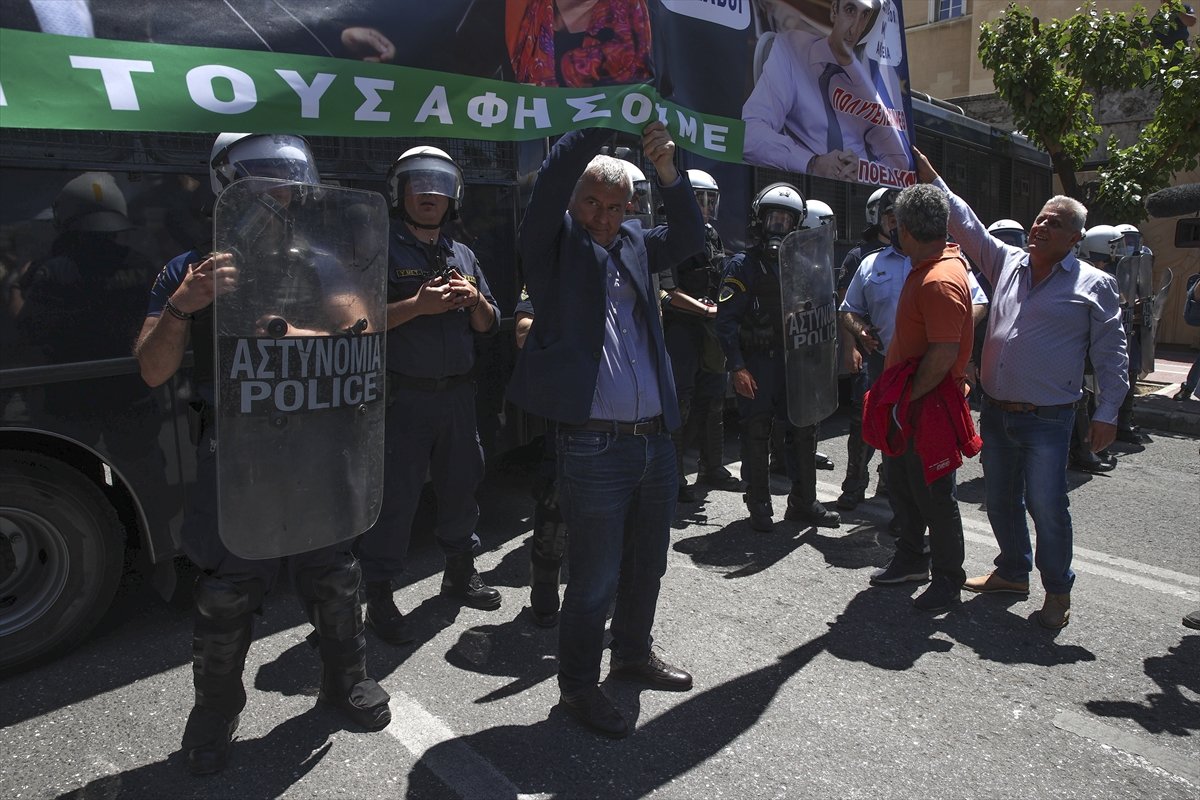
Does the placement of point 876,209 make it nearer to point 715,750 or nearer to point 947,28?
point 715,750

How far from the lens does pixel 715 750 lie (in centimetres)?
301

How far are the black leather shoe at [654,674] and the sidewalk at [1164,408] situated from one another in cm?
757

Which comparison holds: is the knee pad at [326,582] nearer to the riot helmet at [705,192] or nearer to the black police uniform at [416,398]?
the black police uniform at [416,398]

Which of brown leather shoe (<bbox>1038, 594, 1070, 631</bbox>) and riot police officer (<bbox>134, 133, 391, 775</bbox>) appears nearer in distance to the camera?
riot police officer (<bbox>134, 133, 391, 775</bbox>)

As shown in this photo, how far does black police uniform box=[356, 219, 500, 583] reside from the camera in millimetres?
3703

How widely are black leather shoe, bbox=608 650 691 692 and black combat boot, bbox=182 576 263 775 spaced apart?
4.52 feet

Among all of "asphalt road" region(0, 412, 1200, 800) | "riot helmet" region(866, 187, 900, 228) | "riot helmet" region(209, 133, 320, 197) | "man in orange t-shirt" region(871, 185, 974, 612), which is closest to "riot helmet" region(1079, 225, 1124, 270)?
"riot helmet" region(866, 187, 900, 228)

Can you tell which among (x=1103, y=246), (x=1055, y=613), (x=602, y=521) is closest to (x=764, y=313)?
(x=1055, y=613)

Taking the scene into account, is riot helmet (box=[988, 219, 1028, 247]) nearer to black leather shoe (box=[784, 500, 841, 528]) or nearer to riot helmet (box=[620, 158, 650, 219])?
black leather shoe (box=[784, 500, 841, 528])

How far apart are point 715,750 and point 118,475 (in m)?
2.58

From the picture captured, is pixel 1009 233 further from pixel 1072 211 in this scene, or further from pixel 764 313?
pixel 1072 211

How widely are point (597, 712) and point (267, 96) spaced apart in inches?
98.2

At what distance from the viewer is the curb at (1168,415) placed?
877 cm

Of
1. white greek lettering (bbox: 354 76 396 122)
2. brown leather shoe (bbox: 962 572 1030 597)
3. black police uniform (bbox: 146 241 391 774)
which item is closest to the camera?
black police uniform (bbox: 146 241 391 774)
